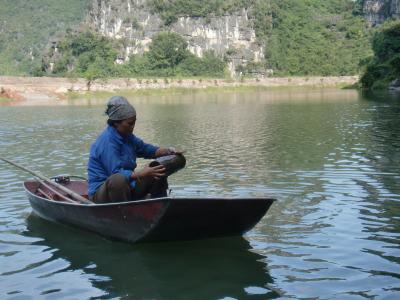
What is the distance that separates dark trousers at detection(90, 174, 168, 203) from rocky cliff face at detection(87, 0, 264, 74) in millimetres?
146692

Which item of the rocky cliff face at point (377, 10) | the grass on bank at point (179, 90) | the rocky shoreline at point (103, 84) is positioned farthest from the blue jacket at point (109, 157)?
the rocky cliff face at point (377, 10)

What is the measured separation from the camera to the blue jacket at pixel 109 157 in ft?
23.1

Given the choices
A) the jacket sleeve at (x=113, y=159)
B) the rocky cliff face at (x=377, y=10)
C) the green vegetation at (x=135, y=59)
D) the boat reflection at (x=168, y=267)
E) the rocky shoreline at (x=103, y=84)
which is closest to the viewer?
the boat reflection at (x=168, y=267)

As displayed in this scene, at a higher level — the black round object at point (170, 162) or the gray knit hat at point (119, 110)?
the gray knit hat at point (119, 110)

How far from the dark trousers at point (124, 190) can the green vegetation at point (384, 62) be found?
55426 mm

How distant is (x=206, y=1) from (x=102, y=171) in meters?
156

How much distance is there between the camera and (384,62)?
6412 cm

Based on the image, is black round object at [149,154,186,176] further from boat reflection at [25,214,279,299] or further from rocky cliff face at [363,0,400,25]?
rocky cliff face at [363,0,400,25]

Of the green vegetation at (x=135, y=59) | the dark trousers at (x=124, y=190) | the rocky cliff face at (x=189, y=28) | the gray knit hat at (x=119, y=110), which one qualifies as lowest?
the dark trousers at (x=124, y=190)

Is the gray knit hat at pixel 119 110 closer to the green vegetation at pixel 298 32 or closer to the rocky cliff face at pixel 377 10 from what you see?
the green vegetation at pixel 298 32

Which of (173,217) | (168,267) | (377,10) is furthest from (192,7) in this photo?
(168,267)

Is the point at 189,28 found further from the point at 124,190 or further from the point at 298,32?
the point at 124,190

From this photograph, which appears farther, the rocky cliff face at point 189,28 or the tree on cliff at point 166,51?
the rocky cliff face at point 189,28

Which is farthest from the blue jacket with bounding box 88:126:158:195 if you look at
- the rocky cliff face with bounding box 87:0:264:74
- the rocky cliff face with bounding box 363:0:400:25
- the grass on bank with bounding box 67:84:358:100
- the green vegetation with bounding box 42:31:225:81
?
the rocky cliff face with bounding box 87:0:264:74
